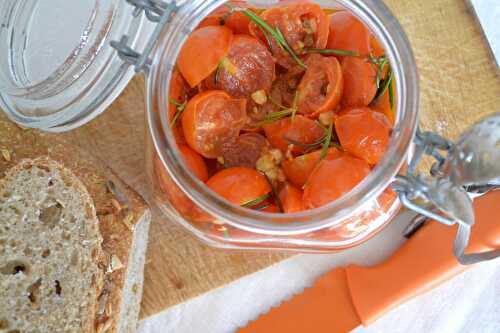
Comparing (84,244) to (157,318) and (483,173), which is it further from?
(483,173)

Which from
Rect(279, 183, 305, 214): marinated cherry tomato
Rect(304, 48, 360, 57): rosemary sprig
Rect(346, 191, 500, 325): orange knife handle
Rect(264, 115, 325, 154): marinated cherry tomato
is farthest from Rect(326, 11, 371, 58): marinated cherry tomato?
Rect(346, 191, 500, 325): orange knife handle

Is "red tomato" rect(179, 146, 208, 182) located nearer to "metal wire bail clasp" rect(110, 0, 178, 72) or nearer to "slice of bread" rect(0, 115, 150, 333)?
"metal wire bail clasp" rect(110, 0, 178, 72)

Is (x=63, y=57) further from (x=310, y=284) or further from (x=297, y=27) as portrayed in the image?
(x=310, y=284)

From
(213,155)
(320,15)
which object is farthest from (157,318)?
(320,15)

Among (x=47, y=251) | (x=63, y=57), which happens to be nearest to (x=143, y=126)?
(x=63, y=57)

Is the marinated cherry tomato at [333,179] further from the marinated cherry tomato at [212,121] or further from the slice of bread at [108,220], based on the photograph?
the slice of bread at [108,220]

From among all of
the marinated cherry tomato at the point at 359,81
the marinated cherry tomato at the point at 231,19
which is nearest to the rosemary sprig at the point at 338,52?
the marinated cherry tomato at the point at 359,81
